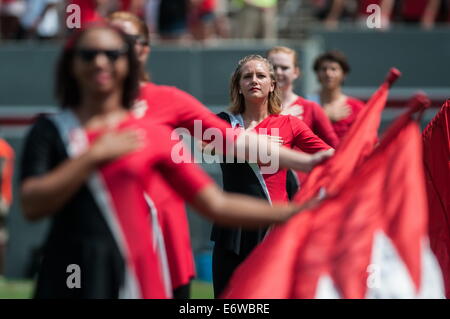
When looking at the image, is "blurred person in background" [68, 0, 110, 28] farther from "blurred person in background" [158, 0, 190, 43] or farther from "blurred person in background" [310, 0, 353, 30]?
"blurred person in background" [310, 0, 353, 30]

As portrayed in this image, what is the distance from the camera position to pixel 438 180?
281 inches

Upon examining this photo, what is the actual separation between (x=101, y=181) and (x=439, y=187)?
376 centimetres

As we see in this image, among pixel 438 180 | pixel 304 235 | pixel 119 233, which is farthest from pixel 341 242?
pixel 438 180

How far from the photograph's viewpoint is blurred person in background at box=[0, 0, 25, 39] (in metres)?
14.5

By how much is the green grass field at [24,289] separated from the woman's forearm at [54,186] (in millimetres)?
7254

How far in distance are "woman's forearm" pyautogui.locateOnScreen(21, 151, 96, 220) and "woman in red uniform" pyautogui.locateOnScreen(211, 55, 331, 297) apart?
2727 mm

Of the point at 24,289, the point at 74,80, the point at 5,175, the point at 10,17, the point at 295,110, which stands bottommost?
the point at 24,289

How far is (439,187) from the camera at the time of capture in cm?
716

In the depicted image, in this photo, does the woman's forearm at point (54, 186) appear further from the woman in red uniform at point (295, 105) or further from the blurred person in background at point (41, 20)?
the blurred person in background at point (41, 20)

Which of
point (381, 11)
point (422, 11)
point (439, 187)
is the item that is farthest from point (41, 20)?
point (439, 187)

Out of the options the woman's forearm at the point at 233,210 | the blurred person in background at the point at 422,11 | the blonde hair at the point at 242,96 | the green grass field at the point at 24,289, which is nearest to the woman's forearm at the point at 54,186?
the woman's forearm at the point at 233,210

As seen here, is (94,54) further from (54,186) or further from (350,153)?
(350,153)

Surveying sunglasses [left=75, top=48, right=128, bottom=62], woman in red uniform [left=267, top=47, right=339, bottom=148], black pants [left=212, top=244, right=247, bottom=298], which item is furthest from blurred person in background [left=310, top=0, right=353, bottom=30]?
sunglasses [left=75, top=48, right=128, bottom=62]

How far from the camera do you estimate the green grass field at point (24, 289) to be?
1145 cm
